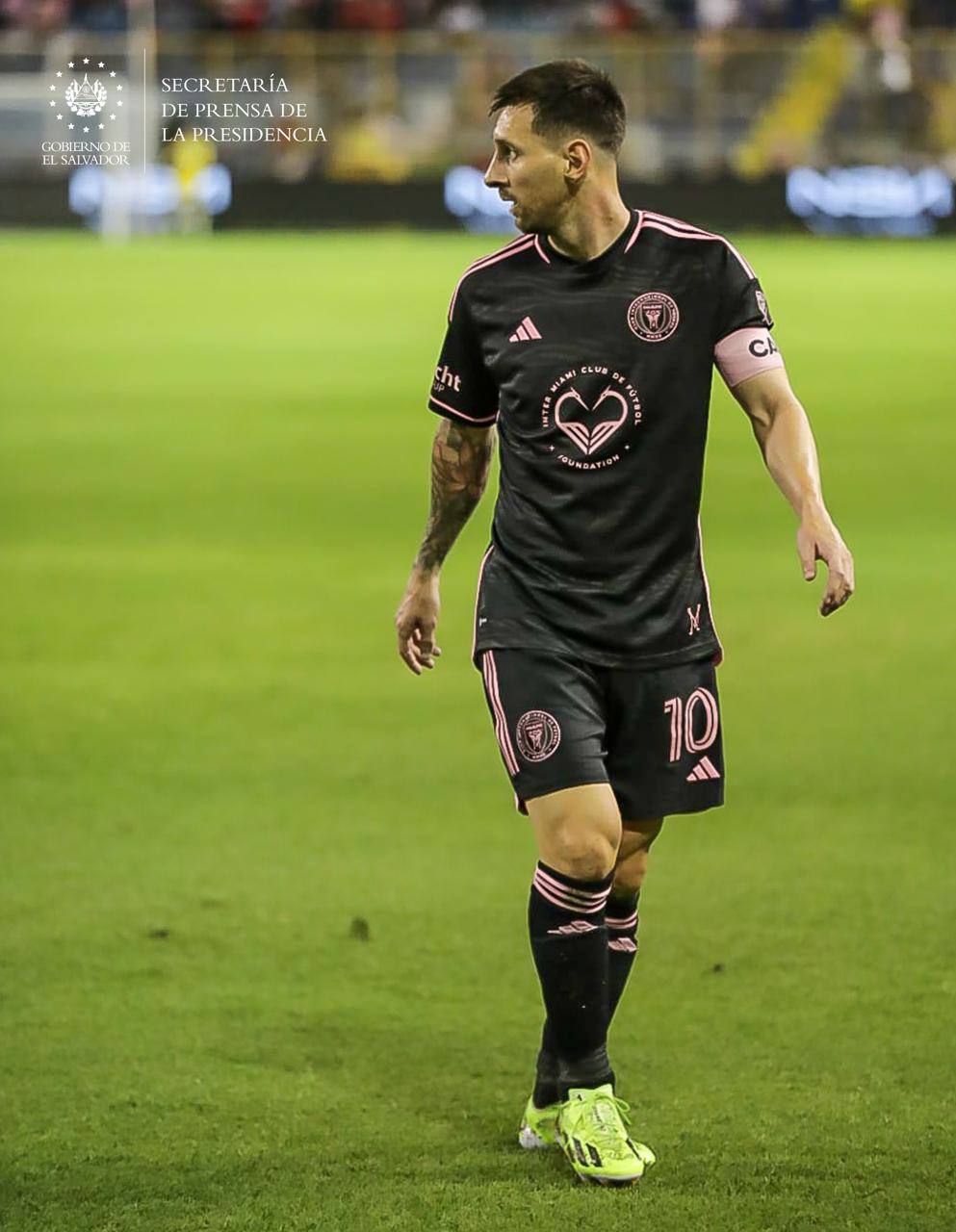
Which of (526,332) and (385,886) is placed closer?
(526,332)

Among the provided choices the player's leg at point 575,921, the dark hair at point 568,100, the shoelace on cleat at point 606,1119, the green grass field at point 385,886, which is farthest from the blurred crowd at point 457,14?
the shoelace on cleat at point 606,1119

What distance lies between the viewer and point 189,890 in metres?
6.77

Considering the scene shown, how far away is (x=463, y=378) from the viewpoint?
16.1 feet

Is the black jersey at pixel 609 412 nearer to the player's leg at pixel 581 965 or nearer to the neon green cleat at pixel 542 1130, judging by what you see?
the player's leg at pixel 581 965

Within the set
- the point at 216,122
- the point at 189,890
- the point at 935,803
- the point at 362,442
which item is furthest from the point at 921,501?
the point at 216,122

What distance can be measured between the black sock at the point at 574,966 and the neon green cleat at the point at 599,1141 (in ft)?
0.17

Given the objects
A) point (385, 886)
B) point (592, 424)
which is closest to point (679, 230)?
point (592, 424)

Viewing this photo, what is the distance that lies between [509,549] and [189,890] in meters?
2.38

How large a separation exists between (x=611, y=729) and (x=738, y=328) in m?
0.92

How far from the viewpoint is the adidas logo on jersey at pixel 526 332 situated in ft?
15.4

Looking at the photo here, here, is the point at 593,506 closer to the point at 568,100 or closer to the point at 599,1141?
the point at 568,100

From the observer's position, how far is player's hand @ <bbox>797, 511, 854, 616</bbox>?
4477mm

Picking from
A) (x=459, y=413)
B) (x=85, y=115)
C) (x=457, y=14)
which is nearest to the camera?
(x=459, y=413)

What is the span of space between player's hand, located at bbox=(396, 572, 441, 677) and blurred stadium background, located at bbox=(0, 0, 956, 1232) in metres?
1.06
